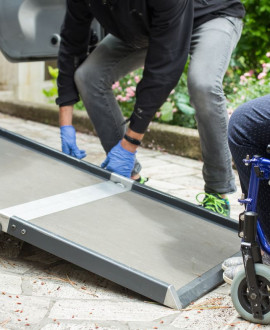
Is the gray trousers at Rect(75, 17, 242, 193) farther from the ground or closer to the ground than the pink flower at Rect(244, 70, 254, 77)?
farther from the ground

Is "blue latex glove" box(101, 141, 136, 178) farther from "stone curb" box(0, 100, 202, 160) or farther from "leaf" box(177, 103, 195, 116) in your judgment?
"leaf" box(177, 103, 195, 116)

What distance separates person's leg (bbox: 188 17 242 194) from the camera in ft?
11.4

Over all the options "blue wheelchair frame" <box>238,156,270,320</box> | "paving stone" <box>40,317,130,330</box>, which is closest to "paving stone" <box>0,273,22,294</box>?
"paving stone" <box>40,317,130,330</box>

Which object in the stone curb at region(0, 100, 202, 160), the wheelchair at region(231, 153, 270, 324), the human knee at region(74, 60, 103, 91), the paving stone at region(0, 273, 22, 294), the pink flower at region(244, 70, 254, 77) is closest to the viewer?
the wheelchair at region(231, 153, 270, 324)

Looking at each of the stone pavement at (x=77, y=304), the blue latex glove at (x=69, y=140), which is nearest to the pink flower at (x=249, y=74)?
the blue latex glove at (x=69, y=140)

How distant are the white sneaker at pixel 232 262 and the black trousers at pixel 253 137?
0.59 ft

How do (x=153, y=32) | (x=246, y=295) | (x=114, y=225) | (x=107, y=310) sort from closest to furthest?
(x=246, y=295)
(x=107, y=310)
(x=114, y=225)
(x=153, y=32)

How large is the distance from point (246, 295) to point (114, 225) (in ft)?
2.52

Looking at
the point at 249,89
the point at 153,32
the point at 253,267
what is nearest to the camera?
the point at 253,267

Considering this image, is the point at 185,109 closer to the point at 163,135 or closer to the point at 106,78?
the point at 163,135

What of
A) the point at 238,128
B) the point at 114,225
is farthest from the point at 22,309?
the point at 238,128

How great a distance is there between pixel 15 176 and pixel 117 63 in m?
0.96

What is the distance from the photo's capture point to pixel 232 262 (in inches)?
109

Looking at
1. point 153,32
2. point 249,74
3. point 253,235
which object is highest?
point 153,32
